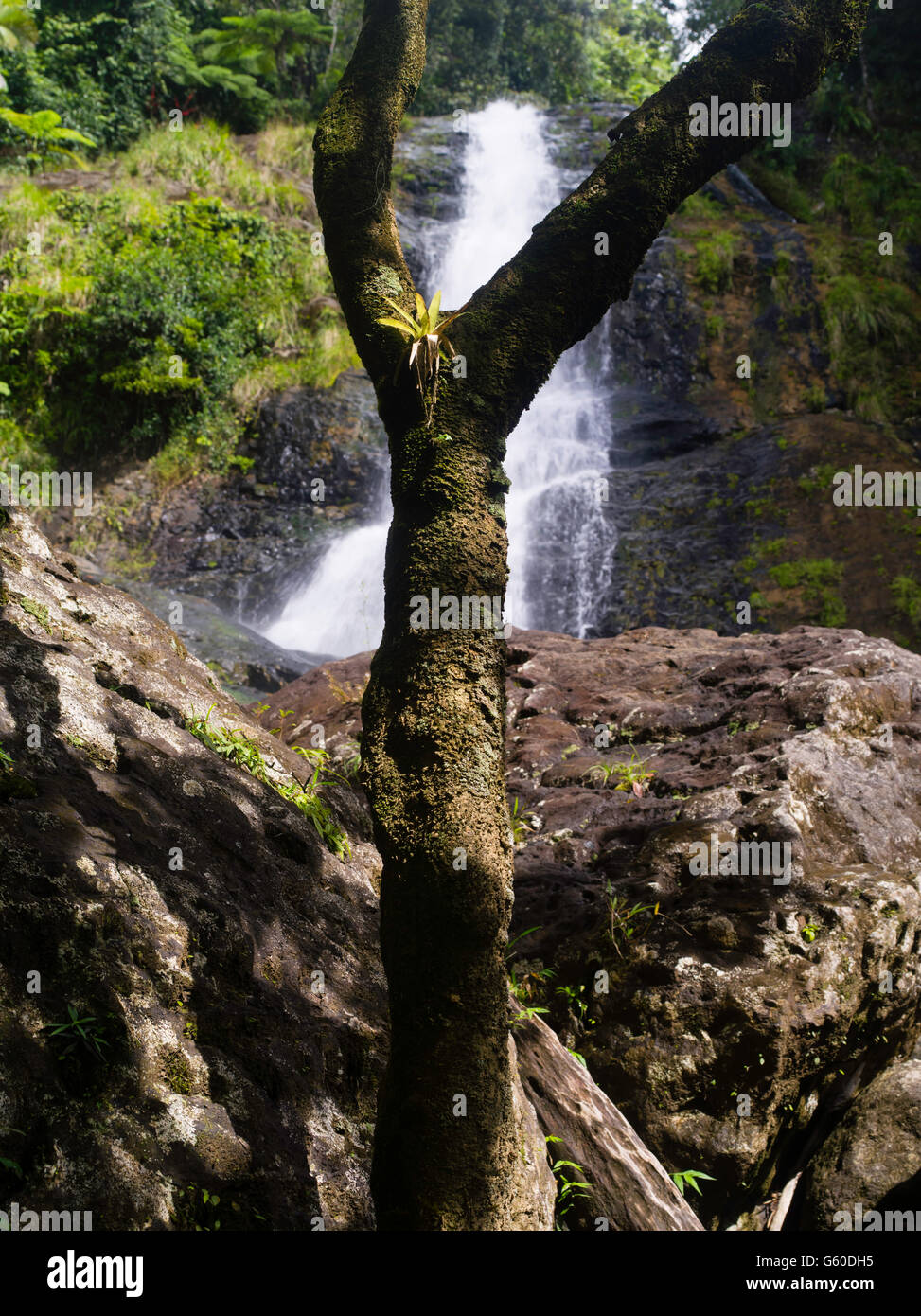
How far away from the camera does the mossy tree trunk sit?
2.18 m

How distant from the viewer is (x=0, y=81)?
103 inches

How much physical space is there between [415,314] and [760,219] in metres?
16.0

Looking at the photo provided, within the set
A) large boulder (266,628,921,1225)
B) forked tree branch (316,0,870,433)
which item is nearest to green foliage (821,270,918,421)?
large boulder (266,628,921,1225)

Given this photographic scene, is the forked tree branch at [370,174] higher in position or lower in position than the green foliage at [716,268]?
lower

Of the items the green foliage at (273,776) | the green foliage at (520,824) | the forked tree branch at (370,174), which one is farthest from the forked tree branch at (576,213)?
the green foliage at (520,824)

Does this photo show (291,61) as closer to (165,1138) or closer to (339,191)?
(339,191)

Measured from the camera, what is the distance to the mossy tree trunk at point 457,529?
218 centimetres

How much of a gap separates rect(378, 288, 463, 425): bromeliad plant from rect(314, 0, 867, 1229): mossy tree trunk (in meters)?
0.04

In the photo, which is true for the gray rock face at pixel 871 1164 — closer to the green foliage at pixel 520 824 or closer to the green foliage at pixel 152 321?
the green foliage at pixel 520 824

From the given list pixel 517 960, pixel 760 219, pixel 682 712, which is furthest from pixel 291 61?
pixel 517 960

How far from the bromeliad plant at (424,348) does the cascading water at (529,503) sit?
6803mm

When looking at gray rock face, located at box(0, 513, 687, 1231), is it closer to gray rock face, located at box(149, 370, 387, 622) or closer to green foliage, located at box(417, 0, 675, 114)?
gray rock face, located at box(149, 370, 387, 622)

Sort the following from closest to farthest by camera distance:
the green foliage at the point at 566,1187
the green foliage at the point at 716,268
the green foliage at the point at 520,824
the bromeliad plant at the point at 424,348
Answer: the bromeliad plant at the point at 424,348 < the green foliage at the point at 566,1187 < the green foliage at the point at 520,824 < the green foliage at the point at 716,268

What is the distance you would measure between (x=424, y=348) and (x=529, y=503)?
33.3 feet
